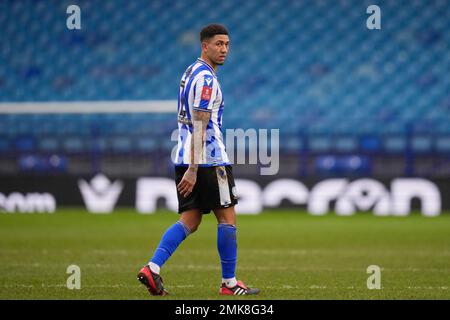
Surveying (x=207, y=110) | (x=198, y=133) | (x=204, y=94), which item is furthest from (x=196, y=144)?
(x=204, y=94)

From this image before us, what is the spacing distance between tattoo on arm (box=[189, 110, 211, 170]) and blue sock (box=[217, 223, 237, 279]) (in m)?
0.52

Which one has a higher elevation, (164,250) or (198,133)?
(198,133)

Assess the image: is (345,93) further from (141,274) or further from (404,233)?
(141,274)

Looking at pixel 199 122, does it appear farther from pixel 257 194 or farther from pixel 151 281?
pixel 257 194

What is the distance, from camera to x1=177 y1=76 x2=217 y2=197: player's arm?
238 inches

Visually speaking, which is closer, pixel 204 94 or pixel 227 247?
pixel 204 94

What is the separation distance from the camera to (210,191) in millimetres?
6215

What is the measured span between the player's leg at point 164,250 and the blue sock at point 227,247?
0.22m

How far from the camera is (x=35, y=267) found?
8086 mm

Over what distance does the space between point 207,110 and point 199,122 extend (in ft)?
0.32

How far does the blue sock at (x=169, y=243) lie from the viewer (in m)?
6.17

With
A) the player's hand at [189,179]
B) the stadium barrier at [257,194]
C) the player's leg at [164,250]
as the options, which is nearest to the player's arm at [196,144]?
the player's hand at [189,179]

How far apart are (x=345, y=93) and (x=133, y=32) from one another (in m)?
5.25

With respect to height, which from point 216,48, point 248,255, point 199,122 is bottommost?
point 248,255
